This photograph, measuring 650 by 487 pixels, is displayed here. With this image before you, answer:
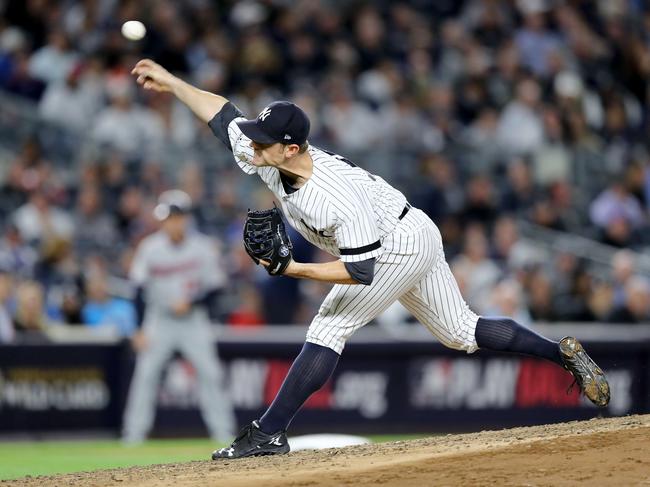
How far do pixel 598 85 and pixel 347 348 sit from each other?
6164 mm

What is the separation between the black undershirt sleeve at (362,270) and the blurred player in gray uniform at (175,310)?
5.22m

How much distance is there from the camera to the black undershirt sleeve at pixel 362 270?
20.5ft

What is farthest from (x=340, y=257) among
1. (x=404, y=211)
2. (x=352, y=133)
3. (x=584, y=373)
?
(x=352, y=133)

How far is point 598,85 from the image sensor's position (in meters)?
16.7

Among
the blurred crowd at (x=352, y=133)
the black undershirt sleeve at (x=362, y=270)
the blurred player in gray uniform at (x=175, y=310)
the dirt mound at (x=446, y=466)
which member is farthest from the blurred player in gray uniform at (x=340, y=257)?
the blurred crowd at (x=352, y=133)

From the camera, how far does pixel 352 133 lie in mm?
15070

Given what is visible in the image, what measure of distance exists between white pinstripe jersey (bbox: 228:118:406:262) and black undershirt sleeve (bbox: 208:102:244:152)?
163 mm

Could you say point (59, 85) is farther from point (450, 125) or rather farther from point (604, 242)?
point (604, 242)

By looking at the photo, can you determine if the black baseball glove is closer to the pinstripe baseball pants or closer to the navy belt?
the pinstripe baseball pants

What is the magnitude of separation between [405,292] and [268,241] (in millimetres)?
901

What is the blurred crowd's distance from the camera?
1313cm

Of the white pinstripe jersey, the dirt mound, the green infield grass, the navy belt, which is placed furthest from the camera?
the green infield grass

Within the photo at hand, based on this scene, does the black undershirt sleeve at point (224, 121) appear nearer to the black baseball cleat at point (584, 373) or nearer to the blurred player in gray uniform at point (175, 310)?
the black baseball cleat at point (584, 373)

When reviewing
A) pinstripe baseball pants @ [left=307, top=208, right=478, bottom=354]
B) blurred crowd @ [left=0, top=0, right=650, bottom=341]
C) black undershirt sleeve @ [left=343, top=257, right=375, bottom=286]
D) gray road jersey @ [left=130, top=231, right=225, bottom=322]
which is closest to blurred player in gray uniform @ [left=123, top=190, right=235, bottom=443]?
gray road jersey @ [left=130, top=231, right=225, bottom=322]
